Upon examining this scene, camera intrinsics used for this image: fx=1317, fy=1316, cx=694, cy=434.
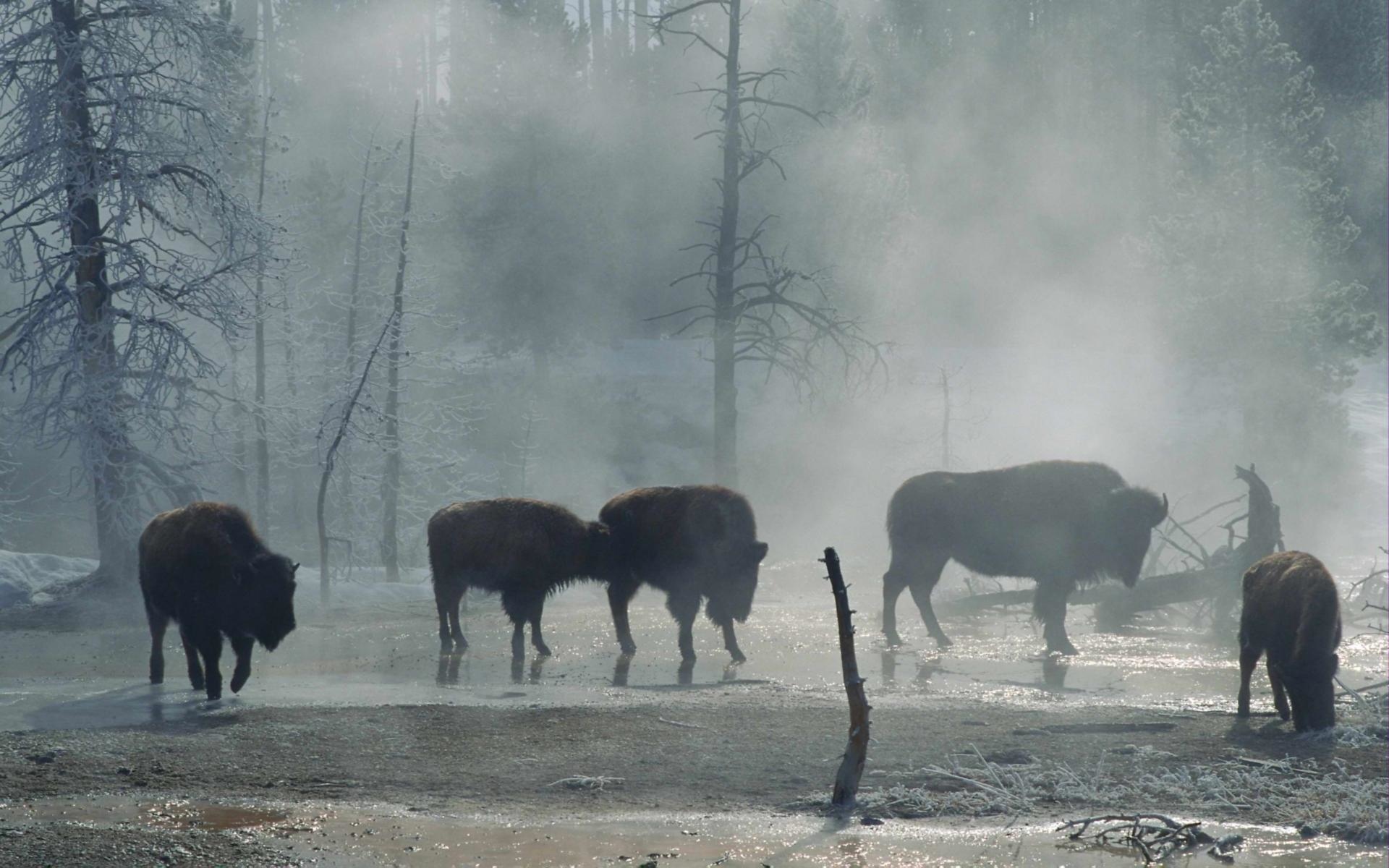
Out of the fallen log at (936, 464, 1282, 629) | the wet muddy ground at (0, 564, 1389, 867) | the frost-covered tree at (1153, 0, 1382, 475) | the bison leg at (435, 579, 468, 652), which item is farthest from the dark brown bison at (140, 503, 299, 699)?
the frost-covered tree at (1153, 0, 1382, 475)

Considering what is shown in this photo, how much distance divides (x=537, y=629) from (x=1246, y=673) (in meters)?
7.01

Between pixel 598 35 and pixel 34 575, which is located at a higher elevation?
pixel 598 35

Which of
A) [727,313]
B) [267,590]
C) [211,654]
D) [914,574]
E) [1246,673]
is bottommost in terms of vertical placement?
[1246,673]

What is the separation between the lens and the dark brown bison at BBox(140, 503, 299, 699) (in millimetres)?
10711

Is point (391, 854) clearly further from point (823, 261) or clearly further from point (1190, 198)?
point (823, 261)

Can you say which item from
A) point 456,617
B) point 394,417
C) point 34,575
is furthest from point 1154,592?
point 34,575

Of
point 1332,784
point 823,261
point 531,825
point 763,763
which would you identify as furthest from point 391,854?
point 823,261

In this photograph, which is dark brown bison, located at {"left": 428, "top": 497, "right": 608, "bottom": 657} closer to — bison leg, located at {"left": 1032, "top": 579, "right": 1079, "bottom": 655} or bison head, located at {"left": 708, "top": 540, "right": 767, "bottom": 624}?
bison head, located at {"left": 708, "top": 540, "right": 767, "bottom": 624}

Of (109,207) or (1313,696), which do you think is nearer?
(1313,696)

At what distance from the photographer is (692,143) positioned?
53.1 meters

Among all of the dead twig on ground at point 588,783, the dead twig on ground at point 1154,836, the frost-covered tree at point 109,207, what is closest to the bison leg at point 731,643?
the dead twig on ground at point 588,783

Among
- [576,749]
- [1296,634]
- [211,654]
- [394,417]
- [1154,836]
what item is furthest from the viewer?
[394,417]

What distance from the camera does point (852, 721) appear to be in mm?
7324

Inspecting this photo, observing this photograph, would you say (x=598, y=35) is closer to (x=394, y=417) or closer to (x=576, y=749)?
(x=394, y=417)
